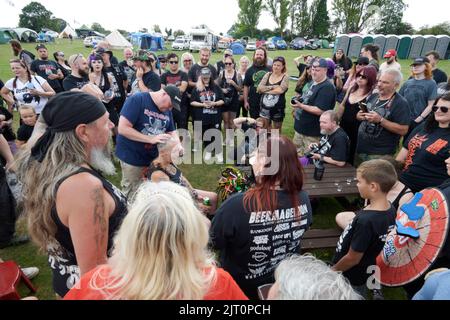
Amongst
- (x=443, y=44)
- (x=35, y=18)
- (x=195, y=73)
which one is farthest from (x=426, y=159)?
(x=35, y=18)

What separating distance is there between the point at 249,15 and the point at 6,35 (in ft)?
155

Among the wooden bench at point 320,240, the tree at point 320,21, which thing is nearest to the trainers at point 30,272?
the wooden bench at point 320,240

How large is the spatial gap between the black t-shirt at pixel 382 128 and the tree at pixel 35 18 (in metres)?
66.6

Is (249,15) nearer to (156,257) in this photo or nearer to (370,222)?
(370,222)

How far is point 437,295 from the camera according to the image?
1421 mm

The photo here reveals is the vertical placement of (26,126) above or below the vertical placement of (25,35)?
below

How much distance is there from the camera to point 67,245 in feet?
5.49

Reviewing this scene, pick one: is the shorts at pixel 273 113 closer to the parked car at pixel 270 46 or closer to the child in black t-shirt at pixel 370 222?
the child in black t-shirt at pixel 370 222

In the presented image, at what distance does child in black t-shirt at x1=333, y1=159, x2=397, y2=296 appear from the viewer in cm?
231

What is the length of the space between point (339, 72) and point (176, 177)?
20.8ft

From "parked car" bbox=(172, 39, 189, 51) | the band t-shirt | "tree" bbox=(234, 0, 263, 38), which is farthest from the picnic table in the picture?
"tree" bbox=(234, 0, 263, 38)

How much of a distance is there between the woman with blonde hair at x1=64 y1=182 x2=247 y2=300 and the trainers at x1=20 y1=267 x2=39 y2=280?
105 inches

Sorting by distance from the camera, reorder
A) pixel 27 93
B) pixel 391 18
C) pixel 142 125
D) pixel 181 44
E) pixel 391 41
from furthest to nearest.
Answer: pixel 391 18 → pixel 181 44 → pixel 391 41 → pixel 27 93 → pixel 142 125
